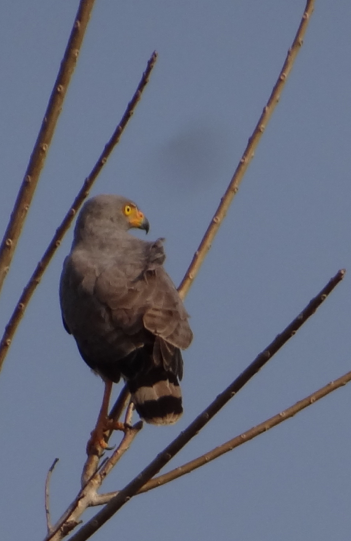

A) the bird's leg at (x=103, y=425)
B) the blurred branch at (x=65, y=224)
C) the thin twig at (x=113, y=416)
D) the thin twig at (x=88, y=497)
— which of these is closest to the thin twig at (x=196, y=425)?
the thin twig at (x=88, y=497)

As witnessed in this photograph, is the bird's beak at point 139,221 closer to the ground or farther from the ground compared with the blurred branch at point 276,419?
closer to the ground

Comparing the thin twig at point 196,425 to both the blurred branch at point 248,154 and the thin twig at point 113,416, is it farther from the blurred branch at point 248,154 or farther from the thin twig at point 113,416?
the blurred branch at point 248,154

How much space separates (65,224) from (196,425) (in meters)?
0.83

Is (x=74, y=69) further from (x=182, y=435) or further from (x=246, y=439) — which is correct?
(x=246, y=439)

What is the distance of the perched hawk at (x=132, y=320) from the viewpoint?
16.9 feet

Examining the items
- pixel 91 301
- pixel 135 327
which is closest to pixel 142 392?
pixel 135 327

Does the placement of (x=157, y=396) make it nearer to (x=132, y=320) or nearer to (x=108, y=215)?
(x=132, y=320)

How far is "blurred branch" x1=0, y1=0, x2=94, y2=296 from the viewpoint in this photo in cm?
240

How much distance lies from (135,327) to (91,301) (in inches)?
17.6

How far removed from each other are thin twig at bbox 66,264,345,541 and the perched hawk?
2.18 meters

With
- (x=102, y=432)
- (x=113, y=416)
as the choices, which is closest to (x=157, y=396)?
(x=113, y=416)

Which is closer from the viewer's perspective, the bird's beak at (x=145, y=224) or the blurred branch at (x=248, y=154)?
the blurred branch at (x=248, y=154)

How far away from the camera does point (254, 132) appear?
13.5ft

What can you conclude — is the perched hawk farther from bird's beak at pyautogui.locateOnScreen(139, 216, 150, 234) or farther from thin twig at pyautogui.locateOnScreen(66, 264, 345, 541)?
thin twig at pyautogui.locateOnScreen(66, 264, 345, 541)
